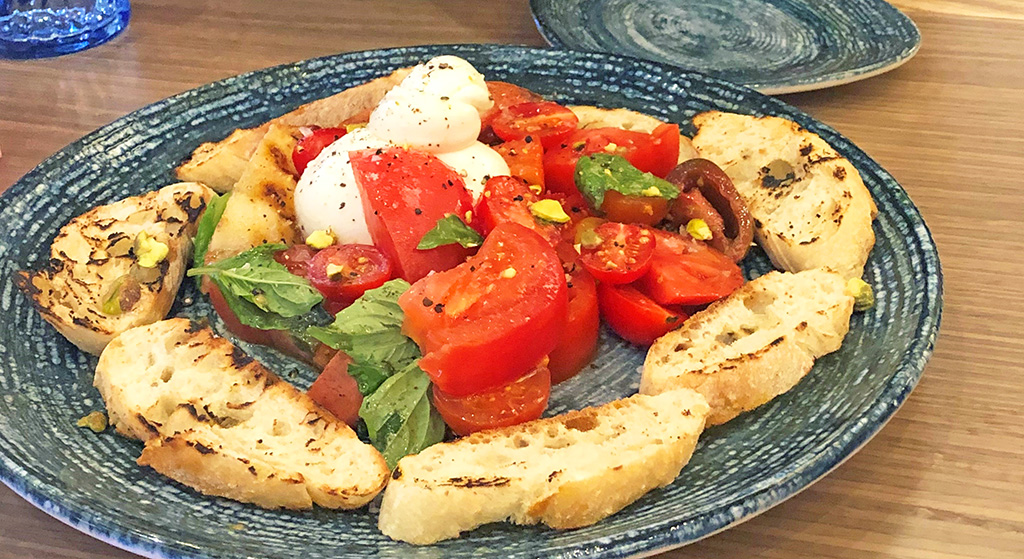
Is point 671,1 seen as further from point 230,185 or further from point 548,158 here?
point 230,185

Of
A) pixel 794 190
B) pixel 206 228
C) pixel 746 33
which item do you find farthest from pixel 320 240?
pixel 746 33

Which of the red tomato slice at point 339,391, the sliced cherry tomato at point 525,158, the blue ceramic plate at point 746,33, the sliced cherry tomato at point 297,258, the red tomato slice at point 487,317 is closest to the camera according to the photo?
the red tomato slice at point 487,317

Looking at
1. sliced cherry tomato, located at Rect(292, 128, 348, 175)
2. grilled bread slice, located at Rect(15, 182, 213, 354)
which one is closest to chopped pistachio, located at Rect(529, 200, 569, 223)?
sliced cherry tomato, located at Rect(292, 128, 348, 175)

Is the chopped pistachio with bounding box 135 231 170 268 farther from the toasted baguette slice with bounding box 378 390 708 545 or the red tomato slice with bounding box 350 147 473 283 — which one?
the toasted baguette slice with bounding box 378 390 708 545

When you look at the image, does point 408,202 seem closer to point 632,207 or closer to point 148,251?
point 632,207

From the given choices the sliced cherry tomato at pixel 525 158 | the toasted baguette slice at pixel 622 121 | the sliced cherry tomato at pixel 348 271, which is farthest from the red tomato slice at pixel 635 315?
the toasted baguette slice at pixel 622 121

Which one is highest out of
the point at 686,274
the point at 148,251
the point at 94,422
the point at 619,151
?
the point at 619,151

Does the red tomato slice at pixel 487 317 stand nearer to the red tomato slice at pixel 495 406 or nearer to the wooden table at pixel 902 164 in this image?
the red tomato slice at pixel 495 406
